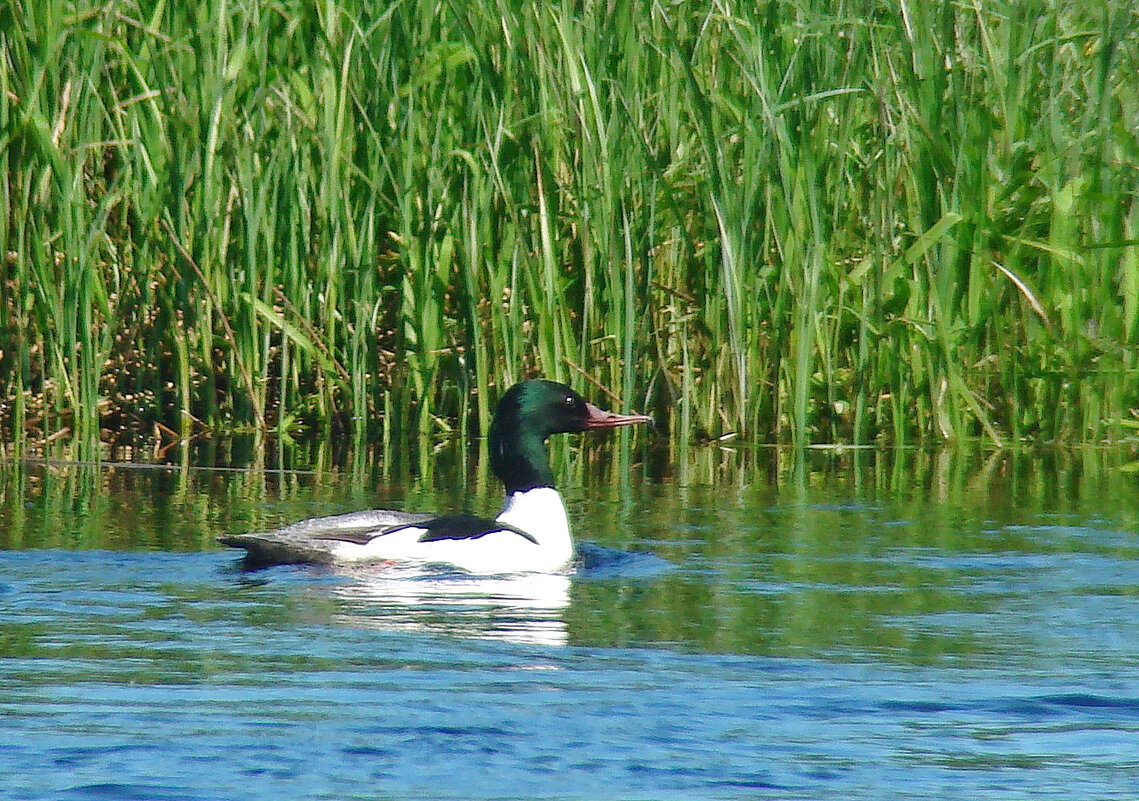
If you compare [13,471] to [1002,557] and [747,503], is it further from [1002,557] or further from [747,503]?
[1002,557]

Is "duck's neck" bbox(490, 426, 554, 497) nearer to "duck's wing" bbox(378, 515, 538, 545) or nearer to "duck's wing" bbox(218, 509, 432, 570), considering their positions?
"duck's wing" bbox(378, 515, 538, 545)

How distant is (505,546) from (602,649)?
161 cm

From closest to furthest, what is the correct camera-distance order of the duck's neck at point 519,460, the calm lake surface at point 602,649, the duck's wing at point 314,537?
the calm lake surface at point 602,649 → the duck's wing at point 314,537 → the duck's neck at point 519,460

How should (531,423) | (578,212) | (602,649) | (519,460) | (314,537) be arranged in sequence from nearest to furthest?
(602,649) → (314,537) → (519,460) → (531,423) → (578,212)

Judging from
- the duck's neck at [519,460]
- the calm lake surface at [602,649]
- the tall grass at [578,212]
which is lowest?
the calm lake surface at [602,649]

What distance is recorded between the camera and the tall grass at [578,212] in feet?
28.4

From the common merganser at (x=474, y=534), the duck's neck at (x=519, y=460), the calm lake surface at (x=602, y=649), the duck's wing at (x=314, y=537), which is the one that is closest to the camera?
the calm lake surface at (x=602, y=649)

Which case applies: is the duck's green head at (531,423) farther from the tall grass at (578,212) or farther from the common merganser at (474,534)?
the tall grass at (578,212)

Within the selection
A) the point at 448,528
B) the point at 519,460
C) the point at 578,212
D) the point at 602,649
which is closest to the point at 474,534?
the point at 448,528

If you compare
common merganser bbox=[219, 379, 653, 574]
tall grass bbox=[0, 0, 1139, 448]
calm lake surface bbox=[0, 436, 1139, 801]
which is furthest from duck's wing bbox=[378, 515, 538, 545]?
tall grass bbox=[0, 0, 1139, 448]

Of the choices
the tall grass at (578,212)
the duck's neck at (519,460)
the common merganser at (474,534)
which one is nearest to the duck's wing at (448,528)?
the common merganser at (474,534)

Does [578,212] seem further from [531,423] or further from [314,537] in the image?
[314,537]

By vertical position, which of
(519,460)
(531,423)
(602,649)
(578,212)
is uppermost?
(578,212)

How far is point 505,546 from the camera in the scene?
6.80 metres
